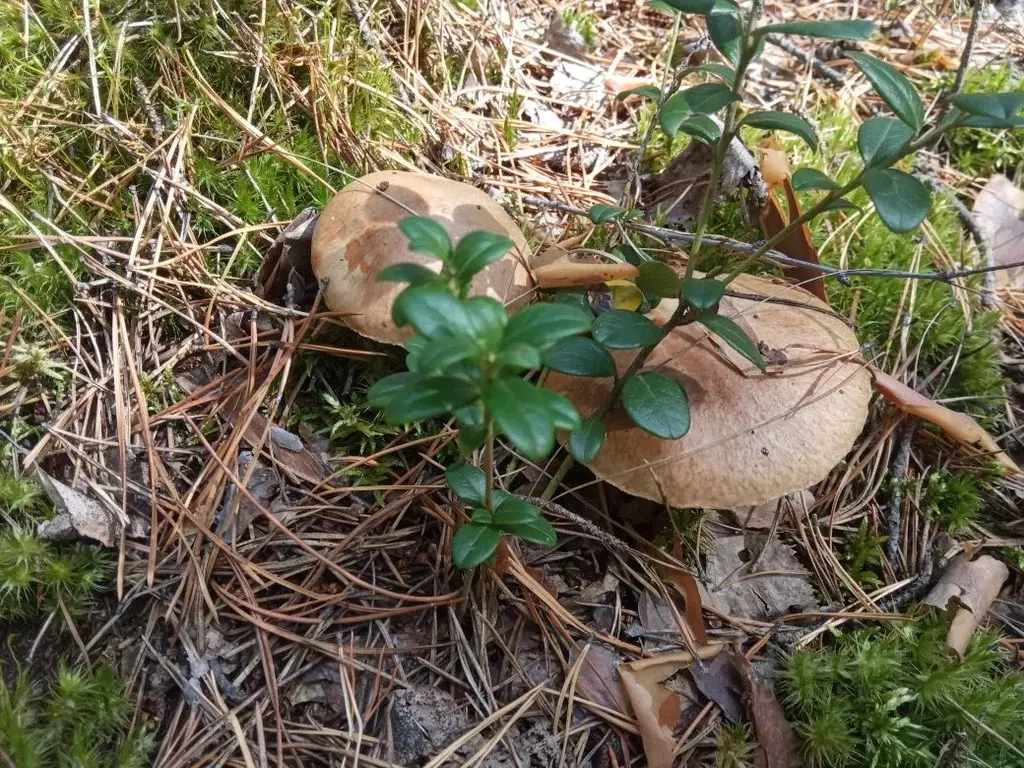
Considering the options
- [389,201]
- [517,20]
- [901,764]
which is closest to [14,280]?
[389,201]

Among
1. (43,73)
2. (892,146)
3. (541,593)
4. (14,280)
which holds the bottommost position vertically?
(541,593)

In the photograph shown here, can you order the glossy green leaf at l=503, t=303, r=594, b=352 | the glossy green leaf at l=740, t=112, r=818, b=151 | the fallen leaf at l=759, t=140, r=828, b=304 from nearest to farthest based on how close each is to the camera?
the glossy green leaf at l=503, t=303, r=594, b=352, the glossy green leaf at l=740, t=112, r=818, b=151, the fallen leaf at l=759, t=140, r=828, b=304

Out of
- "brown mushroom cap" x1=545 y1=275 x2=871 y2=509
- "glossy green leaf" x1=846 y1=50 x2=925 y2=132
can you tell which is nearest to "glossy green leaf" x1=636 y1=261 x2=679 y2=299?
"brown mushroom cap" x1=545 y1=275 x2=871 y2=509

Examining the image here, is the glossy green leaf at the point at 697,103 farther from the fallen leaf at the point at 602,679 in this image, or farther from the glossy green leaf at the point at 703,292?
the fallen leaf at the point at 602,679

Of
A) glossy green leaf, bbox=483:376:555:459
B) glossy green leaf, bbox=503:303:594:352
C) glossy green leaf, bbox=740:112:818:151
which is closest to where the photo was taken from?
glossy green leaf, bbox=483:376:555:459

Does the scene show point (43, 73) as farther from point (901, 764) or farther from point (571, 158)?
point (901, 764)

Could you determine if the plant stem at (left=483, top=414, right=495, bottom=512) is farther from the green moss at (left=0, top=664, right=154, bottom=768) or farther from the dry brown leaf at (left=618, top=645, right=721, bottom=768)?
the green moss at (left=0, top=664, right=154, bottom=768)

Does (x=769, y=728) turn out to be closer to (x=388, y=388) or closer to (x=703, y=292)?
(x=703, y=292)

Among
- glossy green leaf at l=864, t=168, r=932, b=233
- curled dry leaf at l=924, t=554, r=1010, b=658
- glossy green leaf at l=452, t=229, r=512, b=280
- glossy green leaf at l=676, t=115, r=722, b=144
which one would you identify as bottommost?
curled dry leaf at l=924, t=554, r=1010, b=658
